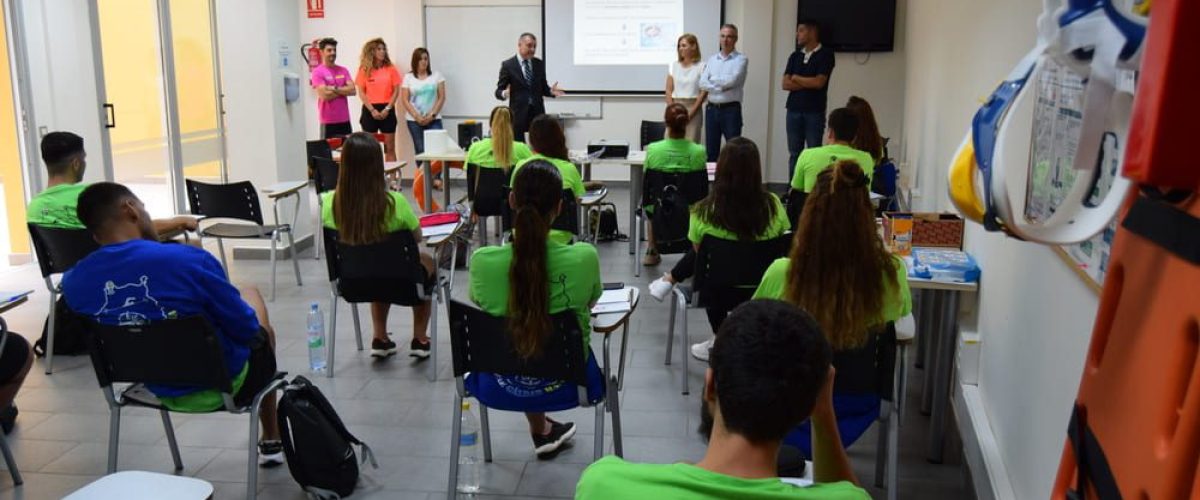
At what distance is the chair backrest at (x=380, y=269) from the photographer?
396cm

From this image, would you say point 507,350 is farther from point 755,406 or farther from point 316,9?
point 316,9

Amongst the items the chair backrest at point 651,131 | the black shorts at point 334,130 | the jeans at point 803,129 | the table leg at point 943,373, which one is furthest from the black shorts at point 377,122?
the table leg at point 943,373

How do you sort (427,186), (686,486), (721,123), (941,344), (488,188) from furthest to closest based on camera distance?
1. (721,123)
2. (427,186)
3. (488,188)
4. (941,344)
5. (686,486)

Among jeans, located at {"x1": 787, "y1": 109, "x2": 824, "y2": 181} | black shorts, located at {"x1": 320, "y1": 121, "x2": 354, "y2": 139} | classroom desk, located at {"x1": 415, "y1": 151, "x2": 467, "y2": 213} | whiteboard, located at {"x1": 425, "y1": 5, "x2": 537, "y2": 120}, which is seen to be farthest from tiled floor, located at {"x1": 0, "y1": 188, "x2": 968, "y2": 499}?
whiteboard, located at {"x1": 425, "y1": 5, "x2": 537, "y2": 120}

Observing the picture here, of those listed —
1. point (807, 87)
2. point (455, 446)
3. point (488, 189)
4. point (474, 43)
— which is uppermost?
point (474, 43)

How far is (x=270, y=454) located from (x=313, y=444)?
434 millimetres

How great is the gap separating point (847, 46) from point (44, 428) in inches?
280

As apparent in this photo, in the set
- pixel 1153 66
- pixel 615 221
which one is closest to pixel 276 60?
pixel 615 221

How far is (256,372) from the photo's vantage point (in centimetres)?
294

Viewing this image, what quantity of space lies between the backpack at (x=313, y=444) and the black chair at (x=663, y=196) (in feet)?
8.44

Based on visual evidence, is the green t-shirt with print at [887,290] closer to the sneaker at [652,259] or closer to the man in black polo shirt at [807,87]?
the sneaker at [652,259]

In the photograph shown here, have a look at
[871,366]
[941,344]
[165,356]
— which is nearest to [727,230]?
[941,344]

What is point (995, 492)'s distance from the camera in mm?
2531

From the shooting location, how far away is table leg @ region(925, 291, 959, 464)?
10.5 feet
